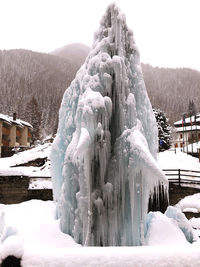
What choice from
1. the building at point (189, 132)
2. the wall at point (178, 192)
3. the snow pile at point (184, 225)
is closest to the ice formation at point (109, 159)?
the snow pile at point (184, 225)

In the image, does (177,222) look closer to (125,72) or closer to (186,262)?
(186,262)

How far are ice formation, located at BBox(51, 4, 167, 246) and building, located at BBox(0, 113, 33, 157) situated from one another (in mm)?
39327

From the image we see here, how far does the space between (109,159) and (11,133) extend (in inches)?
1970

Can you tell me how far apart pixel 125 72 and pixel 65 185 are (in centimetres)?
338

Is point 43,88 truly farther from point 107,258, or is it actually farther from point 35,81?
point 107,258

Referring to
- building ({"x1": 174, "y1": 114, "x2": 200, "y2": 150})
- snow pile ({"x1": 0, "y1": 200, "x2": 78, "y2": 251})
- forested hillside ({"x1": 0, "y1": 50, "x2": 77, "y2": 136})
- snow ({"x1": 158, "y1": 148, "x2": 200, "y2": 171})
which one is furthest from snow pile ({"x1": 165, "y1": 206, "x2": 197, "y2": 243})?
forested hillside ({"x1": 0, "y1": 50, "x2": 77, "y2": 136})

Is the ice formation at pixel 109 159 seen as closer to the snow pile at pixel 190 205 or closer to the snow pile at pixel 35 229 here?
the snow pile at pixel 35 229

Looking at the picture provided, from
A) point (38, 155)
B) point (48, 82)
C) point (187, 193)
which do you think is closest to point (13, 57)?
point (48, 82)

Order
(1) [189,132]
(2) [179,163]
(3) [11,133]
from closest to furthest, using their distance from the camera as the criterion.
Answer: (2) [179,163]
(3) [11,133]
(1) [189,132]

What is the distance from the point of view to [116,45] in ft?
20.8

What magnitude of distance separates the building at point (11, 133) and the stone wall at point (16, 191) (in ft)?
87.2

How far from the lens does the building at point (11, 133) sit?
4427 centimetres

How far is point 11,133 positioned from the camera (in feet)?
169

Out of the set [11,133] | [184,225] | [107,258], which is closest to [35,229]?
[107,258]
